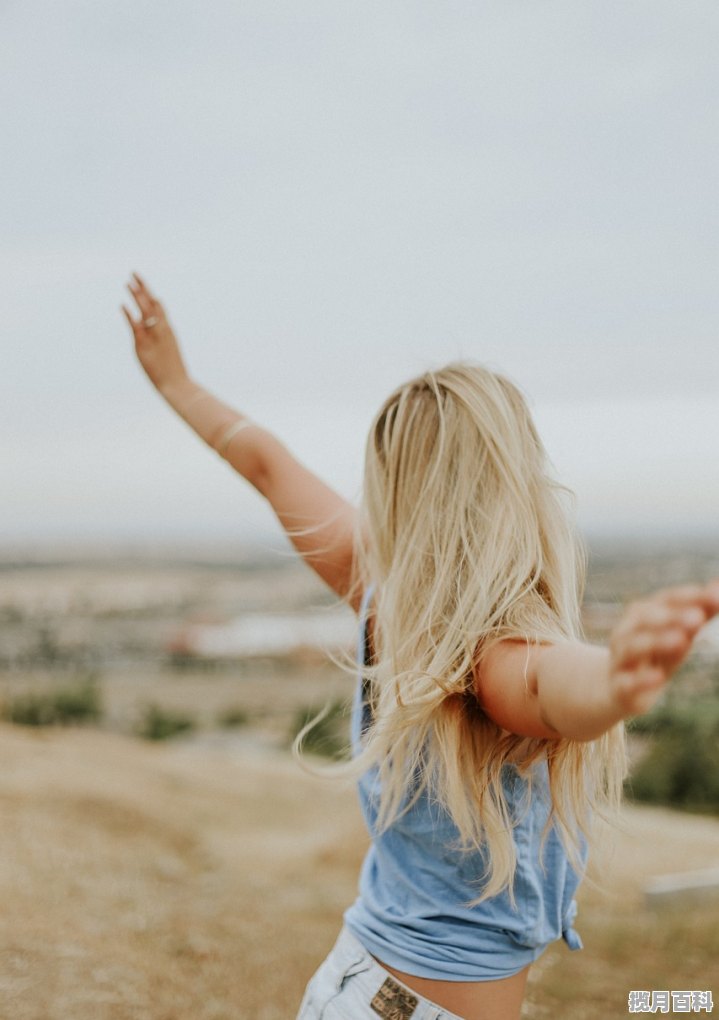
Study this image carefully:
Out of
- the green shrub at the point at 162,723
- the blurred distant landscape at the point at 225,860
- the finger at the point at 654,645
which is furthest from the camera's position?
the green shrub at the point at 162,723

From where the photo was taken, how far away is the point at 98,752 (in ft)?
23.0

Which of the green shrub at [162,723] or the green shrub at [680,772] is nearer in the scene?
the green shrub at [680,772]

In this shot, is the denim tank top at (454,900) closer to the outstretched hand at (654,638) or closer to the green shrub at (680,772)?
the outstretched hand at (654,638)

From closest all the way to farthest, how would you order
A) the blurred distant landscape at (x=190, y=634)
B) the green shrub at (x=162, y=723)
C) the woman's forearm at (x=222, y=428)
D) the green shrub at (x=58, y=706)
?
the woman's forearm at (x=222, y=428), the blurred distant landscape at (x=190, y=634), the green shrub at (x=58, y=706), the green shrub at (x=162, y=723)

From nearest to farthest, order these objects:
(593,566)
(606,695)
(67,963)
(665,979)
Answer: (606,695) < (593,566) < (67,963) < (665,979)

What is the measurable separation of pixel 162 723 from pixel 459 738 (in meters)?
10.8

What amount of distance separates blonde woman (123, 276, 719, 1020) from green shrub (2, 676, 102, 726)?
730cm

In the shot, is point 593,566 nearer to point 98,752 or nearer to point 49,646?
point 98,752

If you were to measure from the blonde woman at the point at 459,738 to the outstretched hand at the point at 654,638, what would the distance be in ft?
1.14

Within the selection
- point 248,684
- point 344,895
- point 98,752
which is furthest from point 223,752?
point 248,684

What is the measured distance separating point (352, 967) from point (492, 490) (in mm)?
821

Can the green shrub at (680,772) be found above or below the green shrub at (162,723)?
below

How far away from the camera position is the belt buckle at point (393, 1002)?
66.4 inches

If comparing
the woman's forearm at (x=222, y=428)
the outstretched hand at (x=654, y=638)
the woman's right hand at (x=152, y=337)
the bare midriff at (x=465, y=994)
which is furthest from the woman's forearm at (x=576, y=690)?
the woman's right hand at (x=152, y=337)
